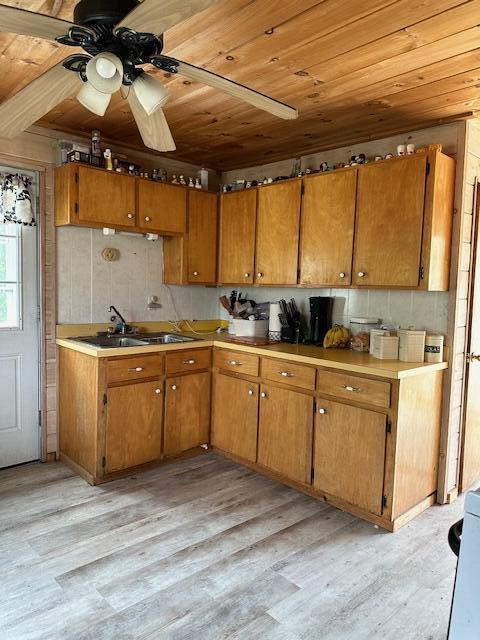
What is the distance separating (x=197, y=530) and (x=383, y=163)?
2474 mm

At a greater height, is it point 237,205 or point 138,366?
point 237,205

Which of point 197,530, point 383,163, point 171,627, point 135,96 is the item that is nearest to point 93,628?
point 171,627

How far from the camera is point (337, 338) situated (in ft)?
10.7

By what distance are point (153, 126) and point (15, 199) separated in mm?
1673

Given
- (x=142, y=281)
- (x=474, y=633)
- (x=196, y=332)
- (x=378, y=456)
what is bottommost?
(x=378, y=456)

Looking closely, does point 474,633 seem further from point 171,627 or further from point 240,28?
point 240,28

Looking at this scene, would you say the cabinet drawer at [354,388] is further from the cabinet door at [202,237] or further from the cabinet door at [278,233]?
the cabinet door at [202,237]

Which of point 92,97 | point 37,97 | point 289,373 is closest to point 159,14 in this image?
point 92,97

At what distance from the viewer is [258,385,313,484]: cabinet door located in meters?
2.95

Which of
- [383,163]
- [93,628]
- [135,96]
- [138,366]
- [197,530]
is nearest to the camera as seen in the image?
[135,96]

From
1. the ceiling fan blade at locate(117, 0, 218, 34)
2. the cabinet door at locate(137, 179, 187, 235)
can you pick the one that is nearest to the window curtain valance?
the cabinet door at locate(137, 179, 187, 235)

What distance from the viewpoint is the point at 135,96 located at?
5.51ft

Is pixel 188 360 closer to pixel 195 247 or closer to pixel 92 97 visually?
pixel 195 247

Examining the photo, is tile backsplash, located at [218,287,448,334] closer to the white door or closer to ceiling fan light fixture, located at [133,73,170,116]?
the white door
